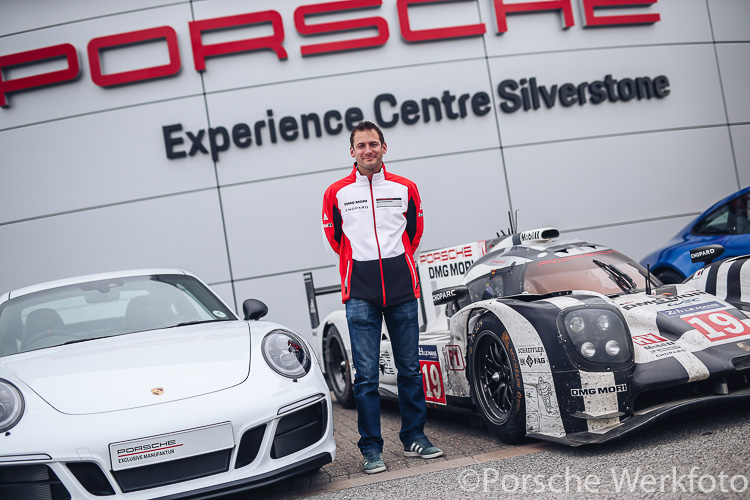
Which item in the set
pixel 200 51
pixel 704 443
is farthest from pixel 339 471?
pixel 200 51

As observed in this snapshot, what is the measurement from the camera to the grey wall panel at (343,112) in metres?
9.11

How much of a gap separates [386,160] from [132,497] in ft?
23.0

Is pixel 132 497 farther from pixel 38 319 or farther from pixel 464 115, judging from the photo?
pixel 464 115

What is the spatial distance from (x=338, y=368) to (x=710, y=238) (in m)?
3.52

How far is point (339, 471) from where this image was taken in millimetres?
3689

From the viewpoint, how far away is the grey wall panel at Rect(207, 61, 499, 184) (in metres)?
9.11

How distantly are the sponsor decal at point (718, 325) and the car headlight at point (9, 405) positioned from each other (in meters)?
3.15

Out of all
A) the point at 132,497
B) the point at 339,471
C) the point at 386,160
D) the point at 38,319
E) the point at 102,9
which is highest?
the point at 102,9

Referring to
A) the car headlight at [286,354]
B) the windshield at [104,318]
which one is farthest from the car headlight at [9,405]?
the car headlight at [286,354]

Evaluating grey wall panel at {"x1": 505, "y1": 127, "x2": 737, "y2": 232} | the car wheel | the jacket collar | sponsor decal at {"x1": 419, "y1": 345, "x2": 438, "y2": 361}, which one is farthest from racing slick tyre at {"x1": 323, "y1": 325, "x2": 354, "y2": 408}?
grey wall panel at {"x1": 505, "y1": 127, "x2": 737, "y2": 232}

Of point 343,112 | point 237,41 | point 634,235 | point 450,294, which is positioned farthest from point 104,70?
point 634,235

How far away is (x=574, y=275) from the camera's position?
420 cm

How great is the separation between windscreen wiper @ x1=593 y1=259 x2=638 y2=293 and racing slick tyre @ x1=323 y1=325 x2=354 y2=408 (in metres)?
2.43

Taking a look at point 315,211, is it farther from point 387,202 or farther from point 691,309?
point 691,309
